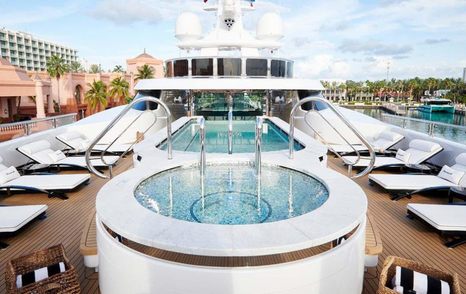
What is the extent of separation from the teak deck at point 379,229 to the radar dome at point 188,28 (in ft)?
37.6

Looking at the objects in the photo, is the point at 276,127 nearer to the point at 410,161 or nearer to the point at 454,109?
the point at 410,161

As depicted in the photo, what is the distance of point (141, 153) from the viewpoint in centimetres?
609

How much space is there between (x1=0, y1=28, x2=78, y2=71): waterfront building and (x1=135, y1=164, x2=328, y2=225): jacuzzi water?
281 ft

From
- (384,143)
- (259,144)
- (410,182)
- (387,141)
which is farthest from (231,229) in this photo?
(387,141)

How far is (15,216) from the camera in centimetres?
429

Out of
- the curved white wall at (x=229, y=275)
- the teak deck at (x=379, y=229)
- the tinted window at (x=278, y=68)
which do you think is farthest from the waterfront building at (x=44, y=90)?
the curved white wall at (x=229, y=275)

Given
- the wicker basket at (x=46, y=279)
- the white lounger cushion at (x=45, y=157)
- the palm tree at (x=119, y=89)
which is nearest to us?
the wicker basket at (x=46, y=279)

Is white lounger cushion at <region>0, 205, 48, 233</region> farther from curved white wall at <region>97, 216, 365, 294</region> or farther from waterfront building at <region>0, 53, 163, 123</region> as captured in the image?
waterfront building at <region>0, 53, 163, 123</region>

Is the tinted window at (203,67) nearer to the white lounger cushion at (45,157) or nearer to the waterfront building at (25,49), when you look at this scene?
the white lounger cushion at (45,157)

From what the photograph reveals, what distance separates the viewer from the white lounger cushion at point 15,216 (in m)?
4.02

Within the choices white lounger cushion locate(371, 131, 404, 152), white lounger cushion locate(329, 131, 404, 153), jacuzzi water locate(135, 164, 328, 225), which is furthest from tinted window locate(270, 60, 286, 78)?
jacuzzi water locate(135, 164, 328, 225)

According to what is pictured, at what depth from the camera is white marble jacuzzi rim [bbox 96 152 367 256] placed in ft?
8.09

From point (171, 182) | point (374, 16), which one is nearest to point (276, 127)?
point (171, 182)

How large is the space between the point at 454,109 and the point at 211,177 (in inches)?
2448
